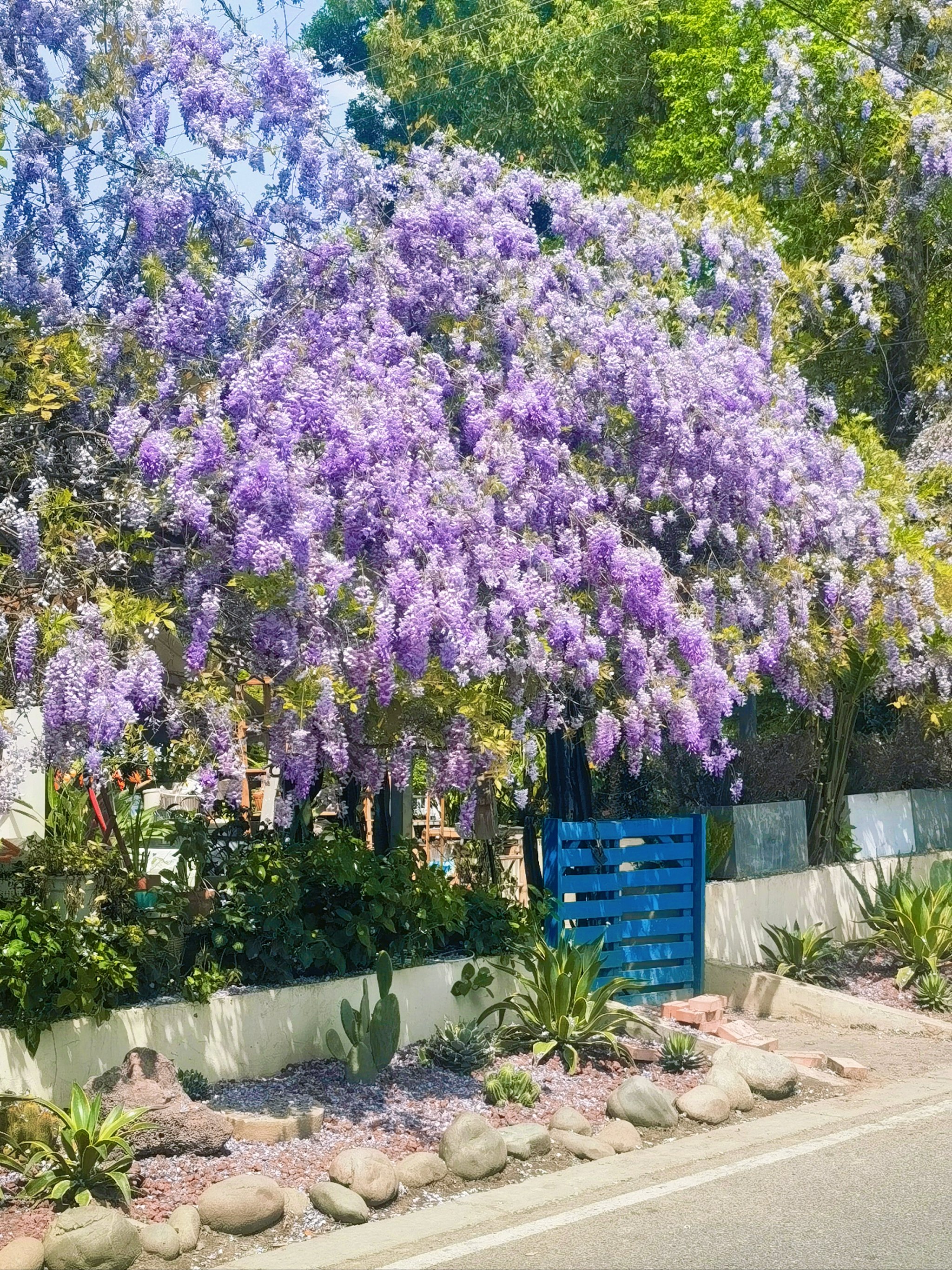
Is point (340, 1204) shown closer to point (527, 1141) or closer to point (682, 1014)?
point (527, 1141)

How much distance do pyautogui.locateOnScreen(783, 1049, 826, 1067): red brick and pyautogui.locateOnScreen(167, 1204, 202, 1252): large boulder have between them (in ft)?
14.3

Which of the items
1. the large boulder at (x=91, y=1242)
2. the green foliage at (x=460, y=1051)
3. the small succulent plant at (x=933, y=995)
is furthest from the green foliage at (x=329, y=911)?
the small succulent plant at (x=933, y=995)

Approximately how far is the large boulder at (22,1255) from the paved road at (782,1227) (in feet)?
5.22

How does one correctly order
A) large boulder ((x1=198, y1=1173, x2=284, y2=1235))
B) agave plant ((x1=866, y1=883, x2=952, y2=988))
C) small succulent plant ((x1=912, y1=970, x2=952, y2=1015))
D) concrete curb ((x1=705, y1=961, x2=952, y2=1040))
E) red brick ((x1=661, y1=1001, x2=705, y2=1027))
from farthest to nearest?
agave plant ((x1=866, y1=883, x2=952, y2=988)) < small succulent plant ((x1=912, y1=970, x2=952, y2=1015)) < concrete curb ((x1=705, y1=961, x2=952, y2=1040)) < red brick ((x1=661, y1=1001, x2=705, y2=1027)) < large boulder ((x1=198, y1=1173, x2=284, y2=1235))

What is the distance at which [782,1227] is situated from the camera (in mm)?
6410

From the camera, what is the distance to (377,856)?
9680 millimetres

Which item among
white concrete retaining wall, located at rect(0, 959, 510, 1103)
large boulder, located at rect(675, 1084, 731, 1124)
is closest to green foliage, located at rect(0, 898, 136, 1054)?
white concrete retaining wall, located at rect(0, 959, 510, 1103)

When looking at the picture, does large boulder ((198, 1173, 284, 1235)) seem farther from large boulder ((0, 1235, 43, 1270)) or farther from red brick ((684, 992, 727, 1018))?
red brick ((684, 992, 727, 1018))

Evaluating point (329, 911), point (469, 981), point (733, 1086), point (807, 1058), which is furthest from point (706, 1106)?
point (329, 911)

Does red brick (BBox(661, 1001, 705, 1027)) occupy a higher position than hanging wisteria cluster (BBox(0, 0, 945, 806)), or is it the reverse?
hanging wisteria cluster (BBox(0, 0, 945, 806))

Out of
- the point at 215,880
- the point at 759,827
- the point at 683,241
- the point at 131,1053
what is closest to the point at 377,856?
the point at 215,880

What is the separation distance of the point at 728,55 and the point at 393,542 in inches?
543

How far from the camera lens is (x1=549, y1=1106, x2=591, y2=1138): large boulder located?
7984 mm

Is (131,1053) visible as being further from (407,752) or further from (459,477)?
(459,477)
